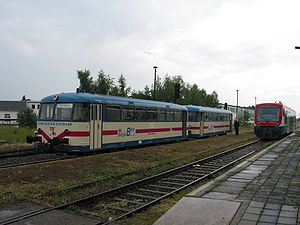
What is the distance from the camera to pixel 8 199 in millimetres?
7008

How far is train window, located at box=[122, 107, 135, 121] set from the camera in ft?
53.4

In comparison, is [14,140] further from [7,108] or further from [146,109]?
[7,108]

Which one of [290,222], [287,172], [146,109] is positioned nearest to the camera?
[290,222]

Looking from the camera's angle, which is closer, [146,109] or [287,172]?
[287,172]

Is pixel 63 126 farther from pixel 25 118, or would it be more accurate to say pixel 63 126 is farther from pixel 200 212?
pixel 25 118

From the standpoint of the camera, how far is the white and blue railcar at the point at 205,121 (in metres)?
27.3

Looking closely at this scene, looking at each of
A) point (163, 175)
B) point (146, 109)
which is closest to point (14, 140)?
point (146, 109)

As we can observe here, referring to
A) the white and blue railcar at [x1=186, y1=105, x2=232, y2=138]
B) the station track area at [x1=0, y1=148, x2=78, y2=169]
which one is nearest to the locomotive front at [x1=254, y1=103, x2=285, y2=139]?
the white and blue railcar at [x1=186, y1=105, x2=232, y2=138]

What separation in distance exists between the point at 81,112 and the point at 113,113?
7.12ft

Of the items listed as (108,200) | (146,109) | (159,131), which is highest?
(146,109)

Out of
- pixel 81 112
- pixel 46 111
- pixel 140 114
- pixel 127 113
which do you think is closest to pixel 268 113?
pixel 140 114

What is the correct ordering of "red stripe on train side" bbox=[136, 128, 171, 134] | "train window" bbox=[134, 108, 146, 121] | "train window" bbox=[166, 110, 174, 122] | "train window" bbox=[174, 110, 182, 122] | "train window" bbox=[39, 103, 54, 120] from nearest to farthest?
"train window" bbox=[39, 103, 54, 120] < "train window" bbox=[134, 108, 146, 121] < "red stripe on train side" bbox=[136, 128, 171, 134] < "train window" bbox=[166, 110, 174, 122] < "train window" bbox=[174, 110, 182, 122]

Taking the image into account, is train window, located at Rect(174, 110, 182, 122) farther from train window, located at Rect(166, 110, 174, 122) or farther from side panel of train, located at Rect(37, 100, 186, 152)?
side panel of train, located at Rect(37, 100, 186, 152)

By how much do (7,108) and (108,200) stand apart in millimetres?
80125
